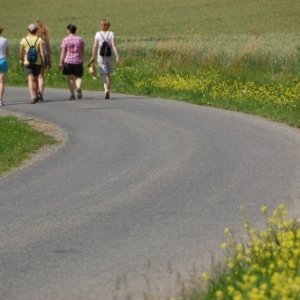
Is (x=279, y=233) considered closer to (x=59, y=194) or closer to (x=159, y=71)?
(x=59, y=194)

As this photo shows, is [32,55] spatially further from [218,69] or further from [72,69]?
[218,69]

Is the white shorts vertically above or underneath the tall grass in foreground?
underneath

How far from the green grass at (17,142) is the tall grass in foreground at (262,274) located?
6449 millimetres

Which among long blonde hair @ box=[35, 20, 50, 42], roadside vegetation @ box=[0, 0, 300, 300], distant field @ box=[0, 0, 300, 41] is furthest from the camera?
distant field @ box=[0, 0, 300, 41]

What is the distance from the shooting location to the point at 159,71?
30.2 metres

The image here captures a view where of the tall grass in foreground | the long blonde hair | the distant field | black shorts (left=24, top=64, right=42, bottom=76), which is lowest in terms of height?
the distant field

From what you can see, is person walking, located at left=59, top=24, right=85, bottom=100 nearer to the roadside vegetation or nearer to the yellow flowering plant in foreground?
the roadside vegetation

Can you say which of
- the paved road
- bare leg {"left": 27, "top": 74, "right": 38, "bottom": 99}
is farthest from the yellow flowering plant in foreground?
bare leg {"left": 27, "top": 74, "right": 38, "bottom": 99}

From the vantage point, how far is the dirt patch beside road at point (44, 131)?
1402cm

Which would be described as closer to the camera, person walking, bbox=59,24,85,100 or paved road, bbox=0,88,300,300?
paved road, bbox=0,88,300,300

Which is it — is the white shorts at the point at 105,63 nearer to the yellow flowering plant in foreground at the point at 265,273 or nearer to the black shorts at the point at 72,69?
the black shorts at the point at 72,69

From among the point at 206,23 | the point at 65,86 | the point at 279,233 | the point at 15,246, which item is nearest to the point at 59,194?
the point at 15,246

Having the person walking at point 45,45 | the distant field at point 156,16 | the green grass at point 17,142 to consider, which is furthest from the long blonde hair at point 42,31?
the distant field at point 156,16

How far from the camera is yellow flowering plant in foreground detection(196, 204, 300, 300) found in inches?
A: 216
